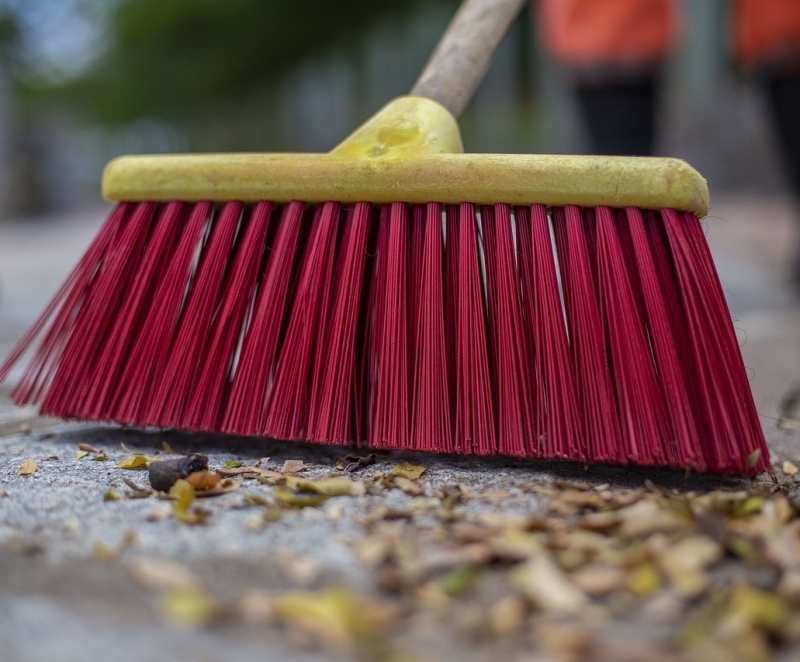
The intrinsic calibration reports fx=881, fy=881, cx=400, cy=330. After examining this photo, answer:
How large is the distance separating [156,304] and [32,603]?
1.82ft

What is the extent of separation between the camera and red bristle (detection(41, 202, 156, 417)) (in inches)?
43.8

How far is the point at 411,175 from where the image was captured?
41.1 inches

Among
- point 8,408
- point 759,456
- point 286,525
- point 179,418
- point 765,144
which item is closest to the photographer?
point 286,525

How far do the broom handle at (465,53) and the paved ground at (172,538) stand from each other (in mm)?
532

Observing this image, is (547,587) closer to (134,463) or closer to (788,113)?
(134,463)

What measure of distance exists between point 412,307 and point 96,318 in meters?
0.42

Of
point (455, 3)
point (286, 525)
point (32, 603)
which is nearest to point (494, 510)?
point (286, 525)

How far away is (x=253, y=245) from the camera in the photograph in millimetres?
1103

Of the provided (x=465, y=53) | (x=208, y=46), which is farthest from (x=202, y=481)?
(x=208, y=46)

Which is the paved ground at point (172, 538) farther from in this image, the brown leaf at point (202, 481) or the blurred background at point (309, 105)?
the blurred background at point (309, 105)

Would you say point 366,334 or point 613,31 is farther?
point 613,31

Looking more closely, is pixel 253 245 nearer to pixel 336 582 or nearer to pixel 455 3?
pixel 336 582

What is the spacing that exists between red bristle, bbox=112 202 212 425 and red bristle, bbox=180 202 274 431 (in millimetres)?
53

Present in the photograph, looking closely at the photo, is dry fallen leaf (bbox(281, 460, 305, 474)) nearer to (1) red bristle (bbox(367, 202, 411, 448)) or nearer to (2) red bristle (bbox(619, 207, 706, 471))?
(1) red bristle (bbox(367, 202, 411, 448))
